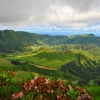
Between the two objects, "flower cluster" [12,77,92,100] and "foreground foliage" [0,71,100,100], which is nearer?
"foreground foliage" [0,71,100,100]

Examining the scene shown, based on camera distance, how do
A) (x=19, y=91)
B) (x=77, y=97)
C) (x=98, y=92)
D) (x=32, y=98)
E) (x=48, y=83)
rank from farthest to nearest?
(x=19, y=91) < (x=48, y=83) < (x=32, y=98) < (x=77, y=97) < (x=98, y=92)

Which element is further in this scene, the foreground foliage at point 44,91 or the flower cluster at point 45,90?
the flower cluster at point 45,90

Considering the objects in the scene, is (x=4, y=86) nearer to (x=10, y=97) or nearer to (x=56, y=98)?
(x=10, y=97)

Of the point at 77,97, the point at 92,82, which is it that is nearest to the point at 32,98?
the point at 77,97

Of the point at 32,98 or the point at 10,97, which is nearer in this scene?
Answer: the point at 32,98

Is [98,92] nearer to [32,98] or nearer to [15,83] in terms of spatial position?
[32,98]

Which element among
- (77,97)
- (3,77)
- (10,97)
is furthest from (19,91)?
(77,97)

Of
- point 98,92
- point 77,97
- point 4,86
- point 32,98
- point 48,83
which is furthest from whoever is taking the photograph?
point 4,86

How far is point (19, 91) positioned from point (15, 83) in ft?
3.18

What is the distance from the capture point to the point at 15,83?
754cm

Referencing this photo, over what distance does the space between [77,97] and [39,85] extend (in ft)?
4.16

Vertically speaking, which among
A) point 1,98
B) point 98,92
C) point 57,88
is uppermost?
point 98,92

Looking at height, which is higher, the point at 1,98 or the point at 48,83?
the point at 48,83

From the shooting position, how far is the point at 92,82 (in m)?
6.19
